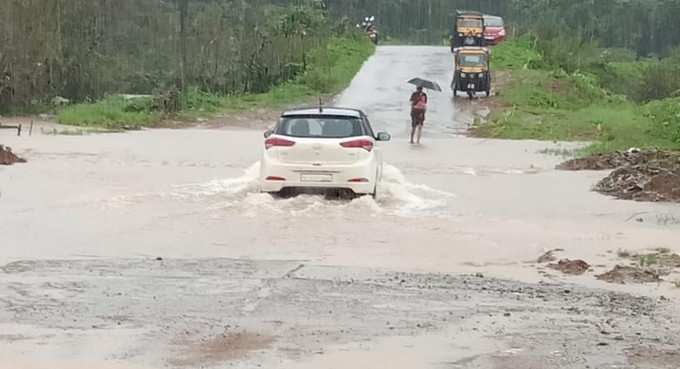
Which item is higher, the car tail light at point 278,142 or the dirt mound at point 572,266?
the car tail light at point 278,142

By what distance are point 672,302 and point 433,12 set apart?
8981 cm

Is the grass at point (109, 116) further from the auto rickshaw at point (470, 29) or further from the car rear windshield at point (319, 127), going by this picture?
the auto rickshaw at point (470, 29)

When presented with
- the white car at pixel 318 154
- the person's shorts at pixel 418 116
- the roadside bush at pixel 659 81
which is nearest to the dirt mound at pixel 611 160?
the person's shorts at pixel 418 116

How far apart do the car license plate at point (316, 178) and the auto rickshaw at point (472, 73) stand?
1042 inches

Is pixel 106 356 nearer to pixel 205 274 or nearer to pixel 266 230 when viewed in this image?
pixel 205 274

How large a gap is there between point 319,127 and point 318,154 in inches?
19.8

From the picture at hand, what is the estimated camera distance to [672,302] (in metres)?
11.2

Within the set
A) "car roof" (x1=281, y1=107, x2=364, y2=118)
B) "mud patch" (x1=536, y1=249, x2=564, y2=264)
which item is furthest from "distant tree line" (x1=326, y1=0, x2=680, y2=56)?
"mud patch" (x1=536, y1=249, x2=564, y2=264)

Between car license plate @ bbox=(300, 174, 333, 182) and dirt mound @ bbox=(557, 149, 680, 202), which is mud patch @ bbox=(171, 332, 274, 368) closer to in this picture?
car license plate @ bbox=(300, 174, 333, 182)

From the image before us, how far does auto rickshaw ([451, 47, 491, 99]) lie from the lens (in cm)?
4422

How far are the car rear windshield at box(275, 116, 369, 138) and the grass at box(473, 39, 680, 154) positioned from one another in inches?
474

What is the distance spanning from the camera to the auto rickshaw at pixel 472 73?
44.2 meters

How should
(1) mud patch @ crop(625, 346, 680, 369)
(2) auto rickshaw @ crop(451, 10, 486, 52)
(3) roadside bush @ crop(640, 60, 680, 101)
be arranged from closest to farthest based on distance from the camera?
(1) mud patch @ crop(625, 346, 680, 369) < (2) auto rickshaw @ crop(451, 10, 486, 52) < (3) roadside bush @ crop(640, 60, 680, 101)

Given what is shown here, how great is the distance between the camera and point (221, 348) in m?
8.72
